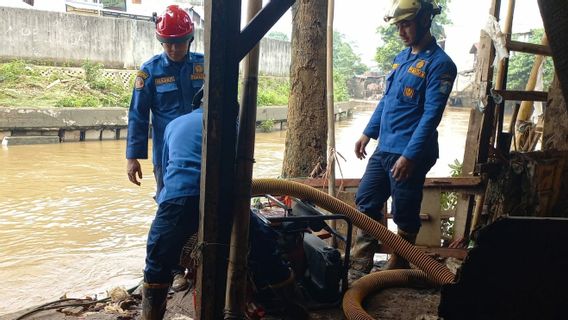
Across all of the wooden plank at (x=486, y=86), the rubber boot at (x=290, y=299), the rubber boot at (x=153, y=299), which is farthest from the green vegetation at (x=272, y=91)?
the rubber boot at (x=153, y=299)

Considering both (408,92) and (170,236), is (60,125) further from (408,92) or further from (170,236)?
(170,236)

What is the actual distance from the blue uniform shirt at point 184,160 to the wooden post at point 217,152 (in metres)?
0.31

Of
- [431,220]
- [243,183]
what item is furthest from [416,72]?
[243,183]

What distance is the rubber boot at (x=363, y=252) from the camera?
3664 millimetres

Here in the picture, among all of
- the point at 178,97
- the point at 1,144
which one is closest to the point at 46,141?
the point at 1,144

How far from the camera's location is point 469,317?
155 cm

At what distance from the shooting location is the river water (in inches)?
210

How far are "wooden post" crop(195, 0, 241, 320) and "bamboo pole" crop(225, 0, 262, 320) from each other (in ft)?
0.12

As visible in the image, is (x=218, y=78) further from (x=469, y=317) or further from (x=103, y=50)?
(x=103, y=50)

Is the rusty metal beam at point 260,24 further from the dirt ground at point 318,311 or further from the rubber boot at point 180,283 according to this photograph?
the rubber boot at point 180,283

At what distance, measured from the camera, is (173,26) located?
3.41 m

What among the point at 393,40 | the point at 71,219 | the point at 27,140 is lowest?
the point at 71,219

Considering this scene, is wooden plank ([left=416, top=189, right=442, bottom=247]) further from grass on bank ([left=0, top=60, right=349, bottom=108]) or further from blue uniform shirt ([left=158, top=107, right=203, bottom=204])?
grass on bank ([left=0, top=60, right=349, bottom=108])

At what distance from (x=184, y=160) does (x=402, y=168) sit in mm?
1511
